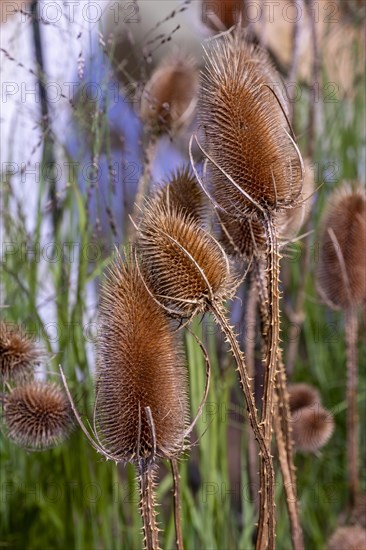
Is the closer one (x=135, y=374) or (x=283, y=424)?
(x=135, y=374)

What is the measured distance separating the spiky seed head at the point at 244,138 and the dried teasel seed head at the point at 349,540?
457mm

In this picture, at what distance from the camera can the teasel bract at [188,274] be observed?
0.61m

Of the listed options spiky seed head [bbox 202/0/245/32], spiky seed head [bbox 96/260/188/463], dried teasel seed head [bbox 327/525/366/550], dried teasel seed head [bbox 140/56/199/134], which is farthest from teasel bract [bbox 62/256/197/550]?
spiky seed head [bbox 202/0/245/32]

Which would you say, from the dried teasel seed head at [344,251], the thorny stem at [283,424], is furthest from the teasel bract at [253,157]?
the dried teasel seed head at [344,251]

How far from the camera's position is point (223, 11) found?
3.83 ft

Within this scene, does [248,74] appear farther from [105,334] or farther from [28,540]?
[28,540]

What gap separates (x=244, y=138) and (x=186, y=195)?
11 cm

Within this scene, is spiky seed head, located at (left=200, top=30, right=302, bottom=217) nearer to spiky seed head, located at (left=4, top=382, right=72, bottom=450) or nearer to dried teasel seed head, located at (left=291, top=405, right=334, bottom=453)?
spiky seed head, located at (left=4, top=382, right=72, bottom=450)

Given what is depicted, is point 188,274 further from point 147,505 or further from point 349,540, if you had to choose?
point 349,540

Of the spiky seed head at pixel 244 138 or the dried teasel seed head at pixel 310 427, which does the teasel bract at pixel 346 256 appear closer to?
the dried teasel seed head at pixel 310 427

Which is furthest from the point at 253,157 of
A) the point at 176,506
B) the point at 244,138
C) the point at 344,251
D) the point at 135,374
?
the point at 344,251

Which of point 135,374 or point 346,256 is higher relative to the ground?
point 346,256

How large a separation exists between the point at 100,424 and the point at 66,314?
1.50 feet

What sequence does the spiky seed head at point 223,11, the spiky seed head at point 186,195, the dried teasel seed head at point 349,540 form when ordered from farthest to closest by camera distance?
the spiky seed head at point 223,11 → the dried teasel seed head at point 349,540 → the spiky seed head at point 186,195
